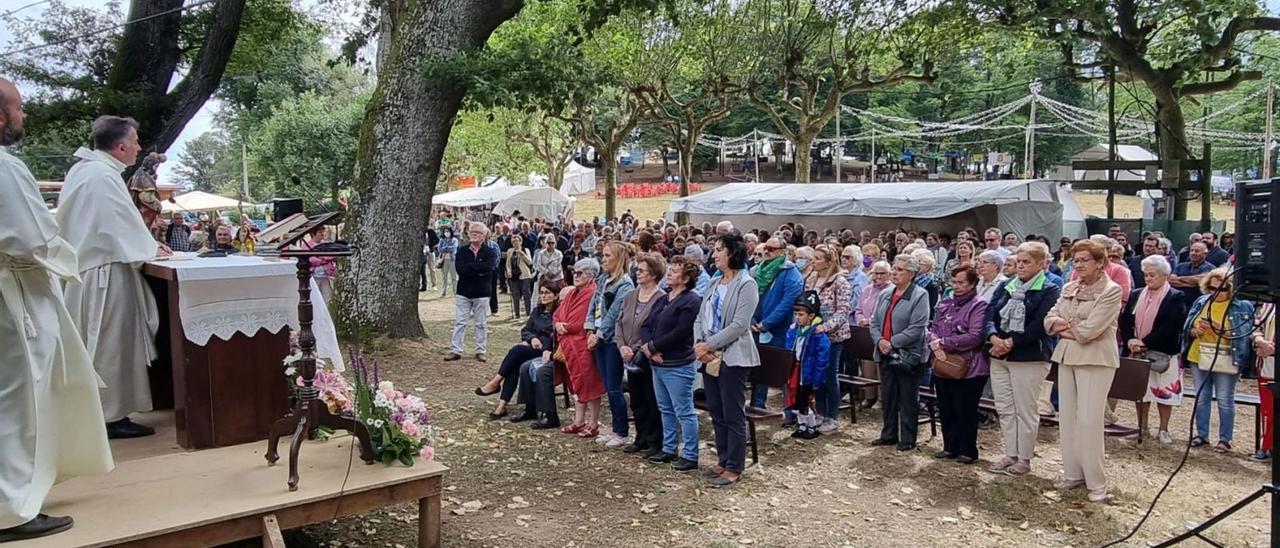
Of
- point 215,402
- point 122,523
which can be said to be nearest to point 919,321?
point 215,402

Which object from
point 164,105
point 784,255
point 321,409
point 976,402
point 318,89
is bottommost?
point 976,402

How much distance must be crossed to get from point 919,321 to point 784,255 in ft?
5.15

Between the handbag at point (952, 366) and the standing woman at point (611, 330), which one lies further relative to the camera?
the standing woman at point (611, 330)

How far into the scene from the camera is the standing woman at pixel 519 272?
15.0 m

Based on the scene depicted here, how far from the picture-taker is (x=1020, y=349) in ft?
19.9

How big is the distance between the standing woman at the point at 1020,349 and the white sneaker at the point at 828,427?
1519 mm

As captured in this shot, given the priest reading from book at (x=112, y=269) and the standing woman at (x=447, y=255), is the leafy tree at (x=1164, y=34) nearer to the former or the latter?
the standing woman at (x=447, y=255)

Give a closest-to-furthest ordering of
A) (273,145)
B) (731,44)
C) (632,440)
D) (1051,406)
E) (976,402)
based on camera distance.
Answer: (976,402) < (632,440) < (1051,406) < (731,44) < (273,145)

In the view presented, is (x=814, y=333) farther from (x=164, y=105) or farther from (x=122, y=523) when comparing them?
(x=164, y=105)

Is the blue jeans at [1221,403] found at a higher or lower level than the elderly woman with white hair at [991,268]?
lower

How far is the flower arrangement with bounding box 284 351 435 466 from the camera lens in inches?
182

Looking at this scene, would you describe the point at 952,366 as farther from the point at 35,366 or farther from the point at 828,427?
the point at 35,366

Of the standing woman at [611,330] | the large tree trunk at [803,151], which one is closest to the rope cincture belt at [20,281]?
the standing woman at [611,330]

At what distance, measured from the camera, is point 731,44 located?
23.4 m
